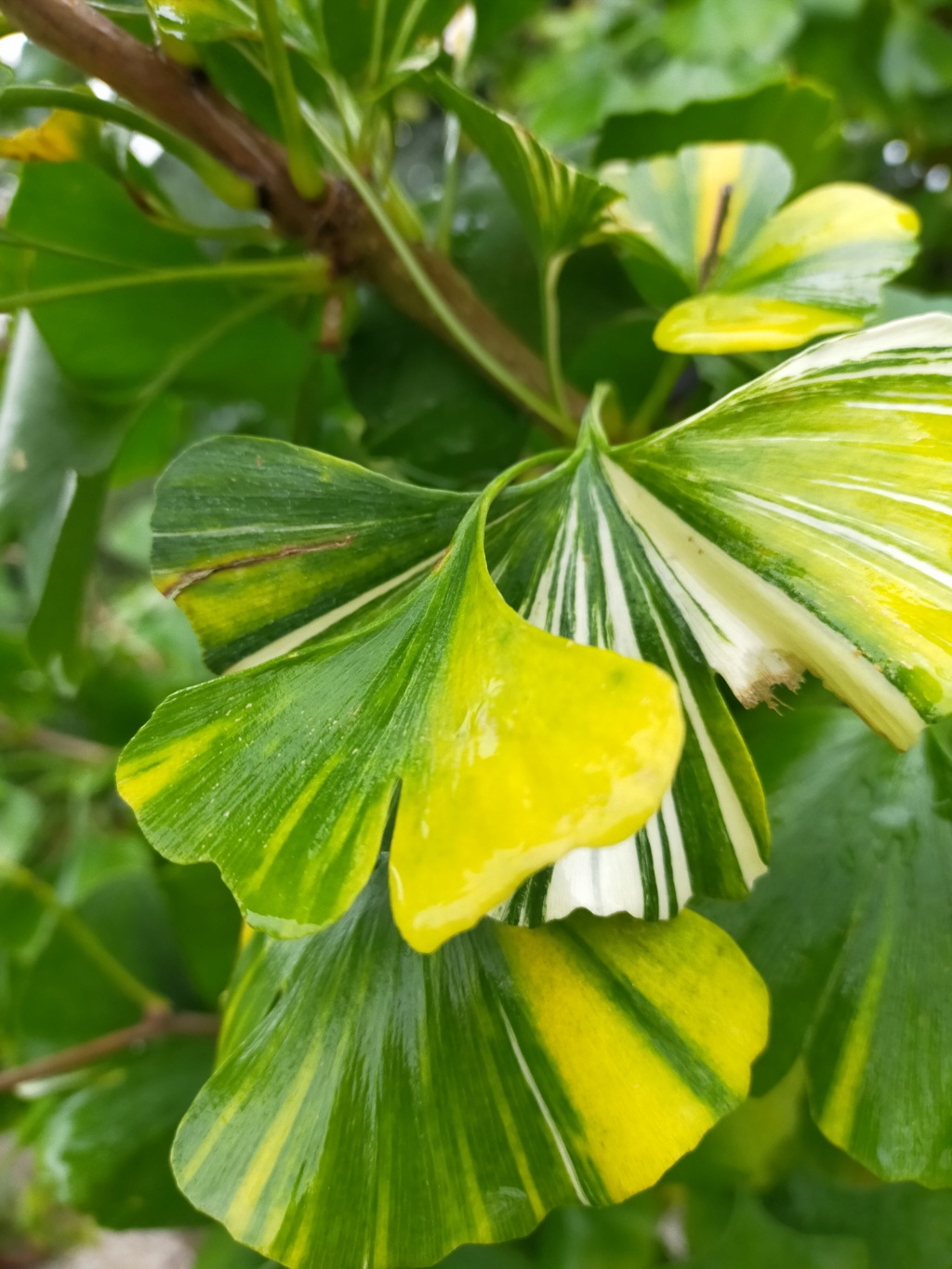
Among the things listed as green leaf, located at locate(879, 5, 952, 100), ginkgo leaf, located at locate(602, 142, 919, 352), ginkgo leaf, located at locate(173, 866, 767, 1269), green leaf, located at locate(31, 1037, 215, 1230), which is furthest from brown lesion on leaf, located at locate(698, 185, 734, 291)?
green leaf, located at locate(31, 1037, 215, 1230)

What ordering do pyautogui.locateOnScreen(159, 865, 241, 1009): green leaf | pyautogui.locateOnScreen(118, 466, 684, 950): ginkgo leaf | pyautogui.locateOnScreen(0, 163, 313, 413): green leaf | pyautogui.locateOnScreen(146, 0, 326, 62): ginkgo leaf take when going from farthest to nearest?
pyautogui.locateOnScreen(159, 865, 241, 1009): green leaf
pyautogui.locateOnScreen(0, 163, 313, 413): green leaf
pyautogui.locateOnScreen(146, 0, 326, 62): ginkgo leaf
pyautogui.locateOnScreen(118, 466, 684, 950): ginkgo leaf

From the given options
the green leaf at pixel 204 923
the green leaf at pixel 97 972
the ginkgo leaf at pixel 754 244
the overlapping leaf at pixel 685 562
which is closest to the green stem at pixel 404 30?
the ginkgo leaf at pixel 754 244

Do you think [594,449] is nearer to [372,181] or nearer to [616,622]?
[616,622]

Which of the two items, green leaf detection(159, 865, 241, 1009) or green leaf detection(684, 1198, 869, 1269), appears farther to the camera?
green leaf detection(159, 865, 241, 1009)

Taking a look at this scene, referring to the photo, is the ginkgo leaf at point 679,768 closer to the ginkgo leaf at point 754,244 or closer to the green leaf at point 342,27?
the ginkgo leaf at point 754,244

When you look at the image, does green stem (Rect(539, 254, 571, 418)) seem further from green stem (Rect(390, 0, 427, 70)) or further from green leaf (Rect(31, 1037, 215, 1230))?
green leaf (Rect(31, 1037, 215, 1230))

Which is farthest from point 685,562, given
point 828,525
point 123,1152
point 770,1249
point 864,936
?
point 123,1152
